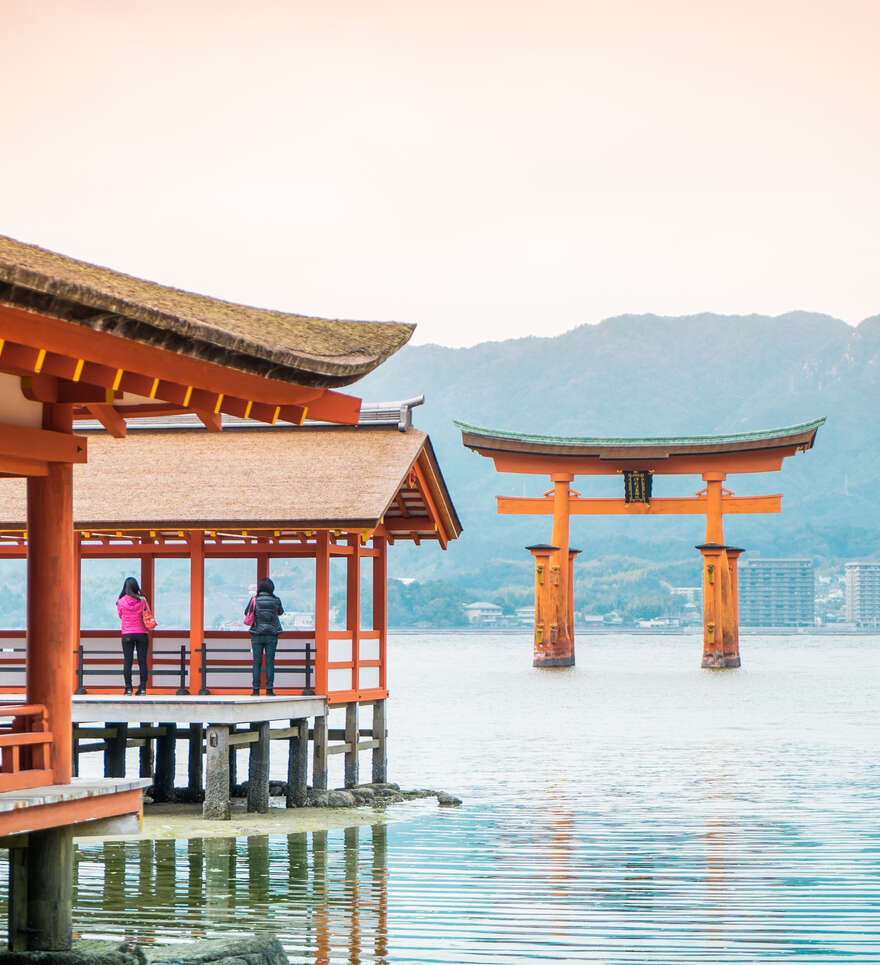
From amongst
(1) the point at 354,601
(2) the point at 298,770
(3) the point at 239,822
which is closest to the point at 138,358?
(3) the point at 239,822

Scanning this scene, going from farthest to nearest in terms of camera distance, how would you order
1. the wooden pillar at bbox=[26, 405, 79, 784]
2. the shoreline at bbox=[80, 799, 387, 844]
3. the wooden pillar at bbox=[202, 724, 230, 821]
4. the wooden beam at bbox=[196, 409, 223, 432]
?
the wooden pillar at bbox=[202, 724, 230, 821] → the shoreline at bbox=[80, 799, 387, 844] → the wooden beam at bbox=[196, 409, 223, 432] → the wooden pillar at bbox=[26, 405, 79, 784]

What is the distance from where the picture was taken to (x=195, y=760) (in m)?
Result: 17.4

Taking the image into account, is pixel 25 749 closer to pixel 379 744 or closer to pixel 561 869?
pixel 561 869

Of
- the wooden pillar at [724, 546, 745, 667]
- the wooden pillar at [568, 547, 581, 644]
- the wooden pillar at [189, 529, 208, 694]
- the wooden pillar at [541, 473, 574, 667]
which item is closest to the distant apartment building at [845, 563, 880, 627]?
the wooden pillar at [724, 546, 745, 667]

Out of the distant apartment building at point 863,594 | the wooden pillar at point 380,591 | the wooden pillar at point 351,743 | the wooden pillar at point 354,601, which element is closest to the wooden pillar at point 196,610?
the wooden pillar at point 354,601

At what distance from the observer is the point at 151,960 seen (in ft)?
24.1

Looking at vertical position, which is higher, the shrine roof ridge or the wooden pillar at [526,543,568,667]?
the shrine roof ridge

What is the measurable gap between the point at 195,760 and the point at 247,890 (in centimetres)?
624

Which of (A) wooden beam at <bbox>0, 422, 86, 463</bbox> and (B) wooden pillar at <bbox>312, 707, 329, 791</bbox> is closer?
(A) wooden beam at <bbox>0, 422, 86, 463</bbox>

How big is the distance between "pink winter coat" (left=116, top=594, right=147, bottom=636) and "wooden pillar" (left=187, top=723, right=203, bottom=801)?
64.5 inches

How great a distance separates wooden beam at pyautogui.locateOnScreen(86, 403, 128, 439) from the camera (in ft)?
29.5

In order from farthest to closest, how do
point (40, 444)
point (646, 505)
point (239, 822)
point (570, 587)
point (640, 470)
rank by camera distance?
point (570, 587) < point (646, 505) < point (640, 470) < point (239, 822) < point (40, 444)

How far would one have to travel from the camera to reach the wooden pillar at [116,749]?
54.4 ft

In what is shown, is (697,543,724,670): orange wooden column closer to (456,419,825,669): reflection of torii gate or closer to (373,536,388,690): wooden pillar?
(456,419,825,669): reflection of torii gate
